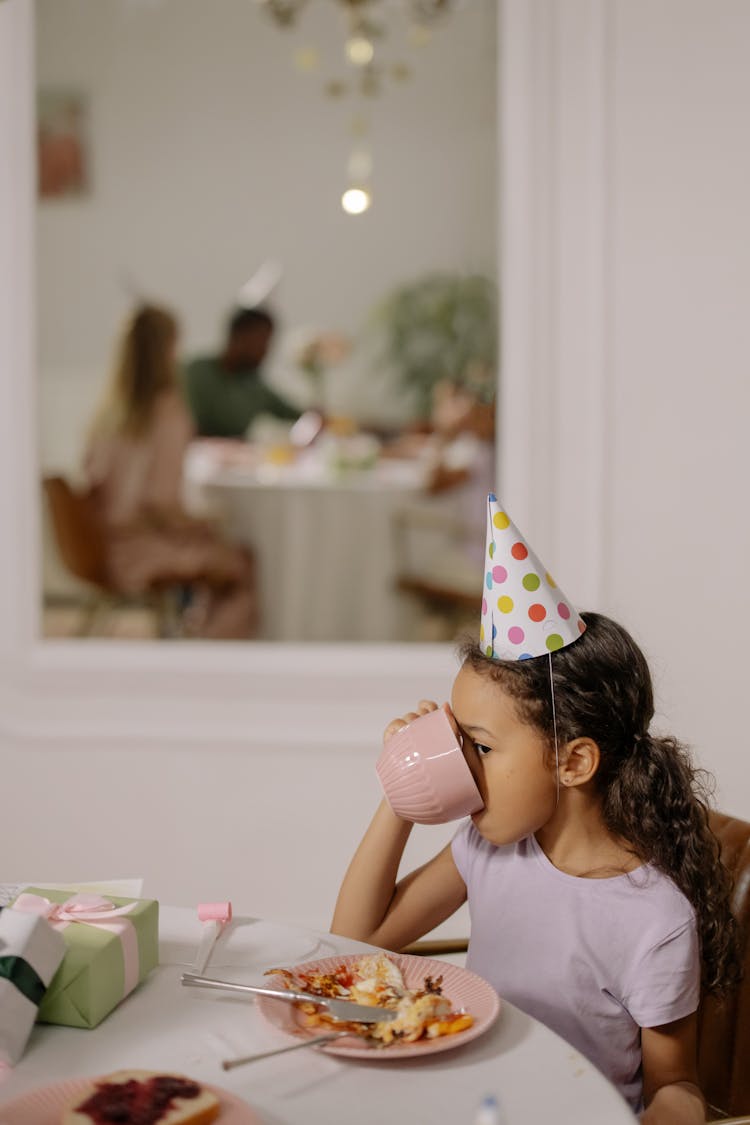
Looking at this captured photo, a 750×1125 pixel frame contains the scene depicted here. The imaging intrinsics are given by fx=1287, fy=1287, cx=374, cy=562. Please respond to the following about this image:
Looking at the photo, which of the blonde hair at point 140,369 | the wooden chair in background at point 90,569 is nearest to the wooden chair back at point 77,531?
the wooden chair in background at point 90,569

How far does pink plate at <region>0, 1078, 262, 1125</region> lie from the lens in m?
0.85

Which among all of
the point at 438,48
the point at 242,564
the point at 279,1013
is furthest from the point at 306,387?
the point at 279,1013

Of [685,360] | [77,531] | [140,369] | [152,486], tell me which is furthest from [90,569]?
[685,360]

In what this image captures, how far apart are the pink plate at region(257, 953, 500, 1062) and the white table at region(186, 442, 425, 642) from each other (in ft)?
6.82

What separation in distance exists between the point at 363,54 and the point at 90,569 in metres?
1.44

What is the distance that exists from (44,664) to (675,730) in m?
1.45

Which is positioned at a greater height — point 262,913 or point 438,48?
point 438,48

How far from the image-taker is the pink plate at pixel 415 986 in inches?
37.9

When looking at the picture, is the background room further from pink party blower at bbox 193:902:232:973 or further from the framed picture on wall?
pink party blower at bbox 193:902:232:973

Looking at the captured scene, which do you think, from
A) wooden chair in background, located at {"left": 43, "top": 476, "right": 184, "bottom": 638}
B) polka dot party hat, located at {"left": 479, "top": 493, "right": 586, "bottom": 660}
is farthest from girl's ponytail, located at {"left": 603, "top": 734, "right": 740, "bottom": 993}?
wooden chair in background, located at {"left": 43, "top": 476, "right": 184, "bottom": 638}

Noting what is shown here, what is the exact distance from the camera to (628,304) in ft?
9.02

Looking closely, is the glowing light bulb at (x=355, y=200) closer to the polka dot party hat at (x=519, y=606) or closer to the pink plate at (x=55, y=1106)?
the polka dot party hat at (x=519, y=606)

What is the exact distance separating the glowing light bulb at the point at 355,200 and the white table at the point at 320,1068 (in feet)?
8.00

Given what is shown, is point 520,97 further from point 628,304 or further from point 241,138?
point 241,138
